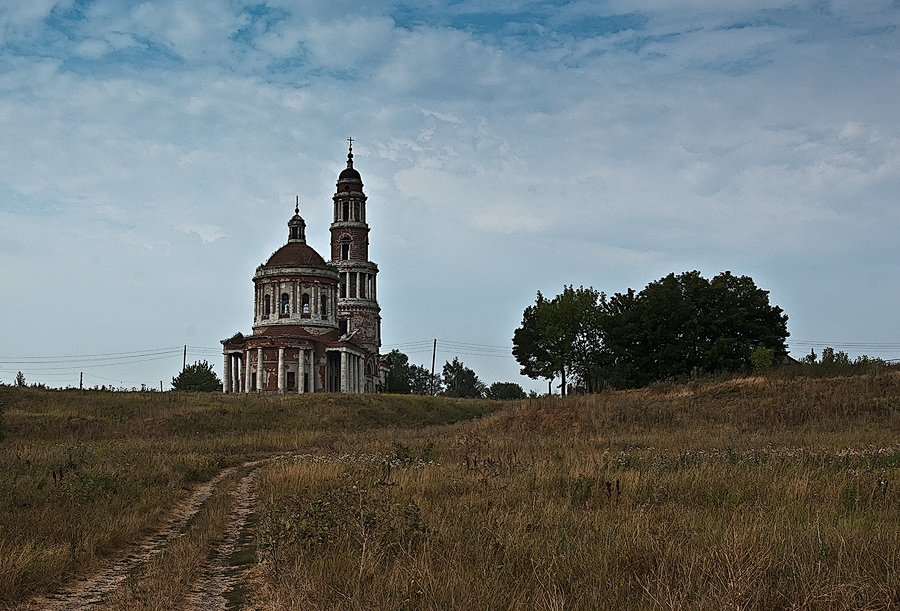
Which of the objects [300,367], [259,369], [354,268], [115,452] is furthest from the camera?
[354,268]

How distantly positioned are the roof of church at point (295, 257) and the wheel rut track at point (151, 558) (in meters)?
57.9

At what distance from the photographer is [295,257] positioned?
237ft

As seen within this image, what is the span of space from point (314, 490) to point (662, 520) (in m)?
6.64

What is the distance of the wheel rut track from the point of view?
7.71 m

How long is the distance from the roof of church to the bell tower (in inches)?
392

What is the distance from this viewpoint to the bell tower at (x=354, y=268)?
83.3 meters

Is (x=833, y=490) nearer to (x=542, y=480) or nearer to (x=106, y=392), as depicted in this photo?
(x=542, y=480)

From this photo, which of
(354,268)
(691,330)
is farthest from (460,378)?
(691,330)

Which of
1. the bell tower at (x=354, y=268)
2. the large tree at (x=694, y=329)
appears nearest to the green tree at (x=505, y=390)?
the bell tower at (x=354, y=268)

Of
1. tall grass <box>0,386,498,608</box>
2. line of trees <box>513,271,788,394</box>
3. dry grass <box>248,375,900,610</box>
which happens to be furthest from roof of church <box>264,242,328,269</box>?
dry grass <box>248,375,900,610</box>

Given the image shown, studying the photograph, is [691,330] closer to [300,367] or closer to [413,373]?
[300,367]

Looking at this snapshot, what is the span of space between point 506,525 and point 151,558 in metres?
4.42

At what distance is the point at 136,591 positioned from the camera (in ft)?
25.6

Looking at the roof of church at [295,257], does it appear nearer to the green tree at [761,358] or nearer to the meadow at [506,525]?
the green tree at [761,358]
